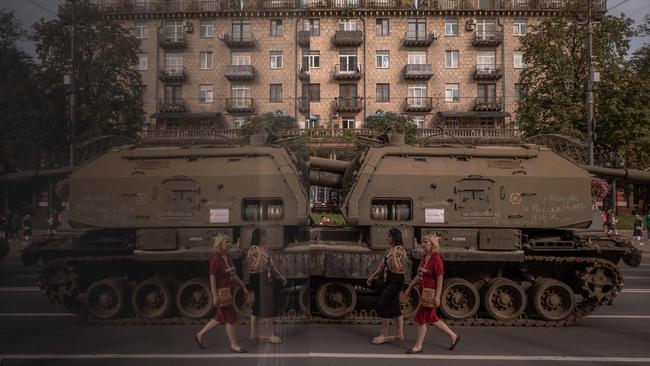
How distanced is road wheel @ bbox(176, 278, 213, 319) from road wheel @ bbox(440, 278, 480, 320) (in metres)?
4.45

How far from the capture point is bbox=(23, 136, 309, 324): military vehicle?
8.55 ft

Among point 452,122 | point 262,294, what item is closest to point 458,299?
point 452,122

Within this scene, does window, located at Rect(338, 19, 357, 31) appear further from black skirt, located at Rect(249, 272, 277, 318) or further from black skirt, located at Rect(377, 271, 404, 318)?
black skirt, located at Rect(377, 271, 404, 318)

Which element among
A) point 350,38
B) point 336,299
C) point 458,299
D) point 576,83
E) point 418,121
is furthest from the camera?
point 458,299

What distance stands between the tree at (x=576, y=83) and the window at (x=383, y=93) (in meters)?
0.96

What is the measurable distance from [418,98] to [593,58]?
86.6 inches

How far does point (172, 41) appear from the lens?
2279 mm

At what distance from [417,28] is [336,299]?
176 inches

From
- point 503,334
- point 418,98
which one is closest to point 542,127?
point 418,98

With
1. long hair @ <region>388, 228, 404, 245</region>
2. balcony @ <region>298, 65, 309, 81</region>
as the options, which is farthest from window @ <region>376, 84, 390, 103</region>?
long hair @ <region>388, 228, 404, 245</region>

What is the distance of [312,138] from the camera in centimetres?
325

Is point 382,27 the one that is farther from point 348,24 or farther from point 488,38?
point 488,38

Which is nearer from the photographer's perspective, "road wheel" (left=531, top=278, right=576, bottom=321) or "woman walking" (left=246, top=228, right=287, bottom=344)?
"woman walking" (left=246, top=228, right=287, bottom=344)

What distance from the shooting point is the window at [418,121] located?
14.1 feet
